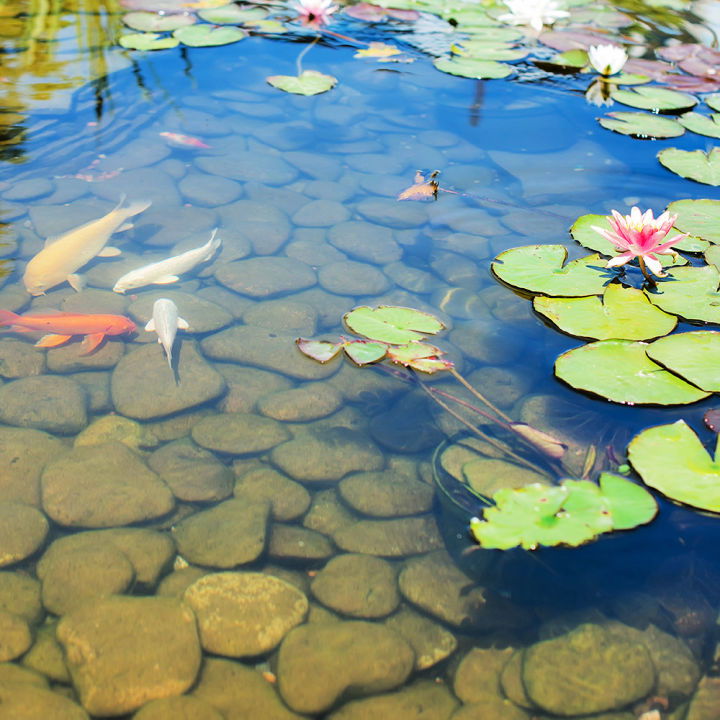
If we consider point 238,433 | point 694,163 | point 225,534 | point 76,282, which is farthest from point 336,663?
point 694,163

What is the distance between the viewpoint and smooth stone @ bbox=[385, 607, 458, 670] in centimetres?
206

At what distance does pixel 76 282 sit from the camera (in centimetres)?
355

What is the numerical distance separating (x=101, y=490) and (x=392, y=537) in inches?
43.8

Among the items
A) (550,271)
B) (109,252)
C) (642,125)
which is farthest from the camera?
(642,125)

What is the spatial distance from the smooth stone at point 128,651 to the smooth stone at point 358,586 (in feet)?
1.47

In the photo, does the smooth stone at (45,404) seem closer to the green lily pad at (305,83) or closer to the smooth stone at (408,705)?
the smooth stone at (408,705)

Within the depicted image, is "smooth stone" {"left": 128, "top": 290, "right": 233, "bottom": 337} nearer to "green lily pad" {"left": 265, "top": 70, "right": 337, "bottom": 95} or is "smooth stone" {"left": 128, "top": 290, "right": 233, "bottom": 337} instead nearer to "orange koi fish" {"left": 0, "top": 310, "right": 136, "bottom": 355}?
"orange koi fish" {"left": 0, "top": 310, "right": 136, "bottom": 355}

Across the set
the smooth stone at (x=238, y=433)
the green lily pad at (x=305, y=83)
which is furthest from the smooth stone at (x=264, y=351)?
the green lily pad at (x=305, y=83)

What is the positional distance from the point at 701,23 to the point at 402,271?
18.0ft

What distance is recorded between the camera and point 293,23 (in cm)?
670

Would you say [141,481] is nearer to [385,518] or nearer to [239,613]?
→ [239,613]

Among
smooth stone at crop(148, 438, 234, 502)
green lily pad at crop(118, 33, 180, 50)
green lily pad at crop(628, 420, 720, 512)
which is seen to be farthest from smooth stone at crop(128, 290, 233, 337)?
green lily pad at crop(118, 33, 180, 50)

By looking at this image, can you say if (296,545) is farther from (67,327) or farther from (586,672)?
(67,327)

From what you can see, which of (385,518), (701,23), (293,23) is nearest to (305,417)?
(385,518)
